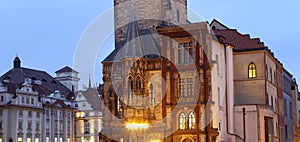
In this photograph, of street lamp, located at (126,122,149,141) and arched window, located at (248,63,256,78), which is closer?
street lamp, located at (126,122,149,141)

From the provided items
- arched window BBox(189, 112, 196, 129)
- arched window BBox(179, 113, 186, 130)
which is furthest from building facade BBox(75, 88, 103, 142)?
arched window BBox(189, 112, 196, 129)

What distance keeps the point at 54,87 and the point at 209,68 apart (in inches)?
2174

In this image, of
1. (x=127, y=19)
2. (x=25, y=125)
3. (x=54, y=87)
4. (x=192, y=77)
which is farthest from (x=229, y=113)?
(x=54, y=87)

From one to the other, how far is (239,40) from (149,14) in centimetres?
972

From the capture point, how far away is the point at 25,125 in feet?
290

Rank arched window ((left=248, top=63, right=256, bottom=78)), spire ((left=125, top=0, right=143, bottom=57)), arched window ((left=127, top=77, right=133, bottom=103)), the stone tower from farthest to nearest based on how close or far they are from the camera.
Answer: the stone tower
arched window ((left=248, top=63, right=256, bottom=78))
spire ((left=125, top=0, right=143, bottom=57))
arched window ((left=127, top=77, right=133, bottom=103))

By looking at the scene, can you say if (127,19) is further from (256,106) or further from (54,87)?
(54,87)

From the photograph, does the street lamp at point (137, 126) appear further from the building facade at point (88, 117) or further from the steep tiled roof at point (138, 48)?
the building facade at point (88, 117)

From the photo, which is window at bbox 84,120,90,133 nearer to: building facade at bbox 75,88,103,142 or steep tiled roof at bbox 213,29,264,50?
building facade at bbox 75,88,103,142

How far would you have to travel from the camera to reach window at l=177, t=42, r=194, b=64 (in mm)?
55469

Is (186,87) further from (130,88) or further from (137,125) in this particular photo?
(137,125)

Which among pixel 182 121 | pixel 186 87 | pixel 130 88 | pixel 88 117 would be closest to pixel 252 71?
pixel 186 87

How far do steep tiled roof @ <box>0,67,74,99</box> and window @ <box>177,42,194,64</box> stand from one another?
39.3m

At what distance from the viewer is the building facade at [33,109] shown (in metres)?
86.2
